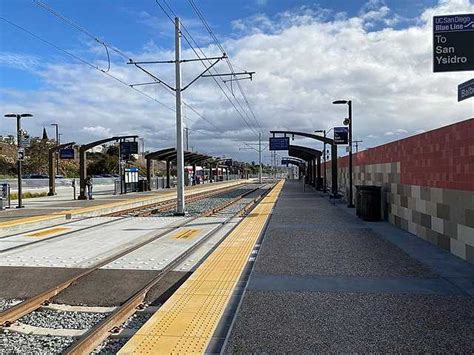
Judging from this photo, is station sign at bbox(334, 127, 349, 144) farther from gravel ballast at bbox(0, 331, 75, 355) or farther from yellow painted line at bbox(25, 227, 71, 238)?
gravel ballast at bbox(0, 331, 75, 355)

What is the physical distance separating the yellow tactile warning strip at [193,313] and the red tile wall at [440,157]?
4.25m

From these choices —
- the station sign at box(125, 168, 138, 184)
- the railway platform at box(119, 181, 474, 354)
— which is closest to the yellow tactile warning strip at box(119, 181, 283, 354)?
the railway platform at box(119, 181, 474, 354)

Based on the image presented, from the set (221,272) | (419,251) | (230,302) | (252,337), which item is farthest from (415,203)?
(252,337)

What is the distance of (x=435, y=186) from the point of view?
34.8ft

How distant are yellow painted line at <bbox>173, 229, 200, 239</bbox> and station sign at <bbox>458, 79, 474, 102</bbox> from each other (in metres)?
8.10

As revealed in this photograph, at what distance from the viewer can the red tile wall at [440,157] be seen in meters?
8.74

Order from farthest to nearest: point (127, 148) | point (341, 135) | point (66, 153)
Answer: point (127, 148), point (66, 153), point (341, 135)

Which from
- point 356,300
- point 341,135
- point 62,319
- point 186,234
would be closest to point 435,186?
point 356,300

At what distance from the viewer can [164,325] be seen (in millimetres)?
5129

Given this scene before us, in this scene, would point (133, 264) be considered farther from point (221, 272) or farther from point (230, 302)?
point (230, 302)

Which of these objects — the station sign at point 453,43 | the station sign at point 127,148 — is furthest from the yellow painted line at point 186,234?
the station sign at point 127,148

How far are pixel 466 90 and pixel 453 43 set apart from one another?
128 cm

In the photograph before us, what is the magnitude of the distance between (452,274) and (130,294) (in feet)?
16.3

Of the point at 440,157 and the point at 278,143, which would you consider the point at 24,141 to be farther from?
the point at 278,143
